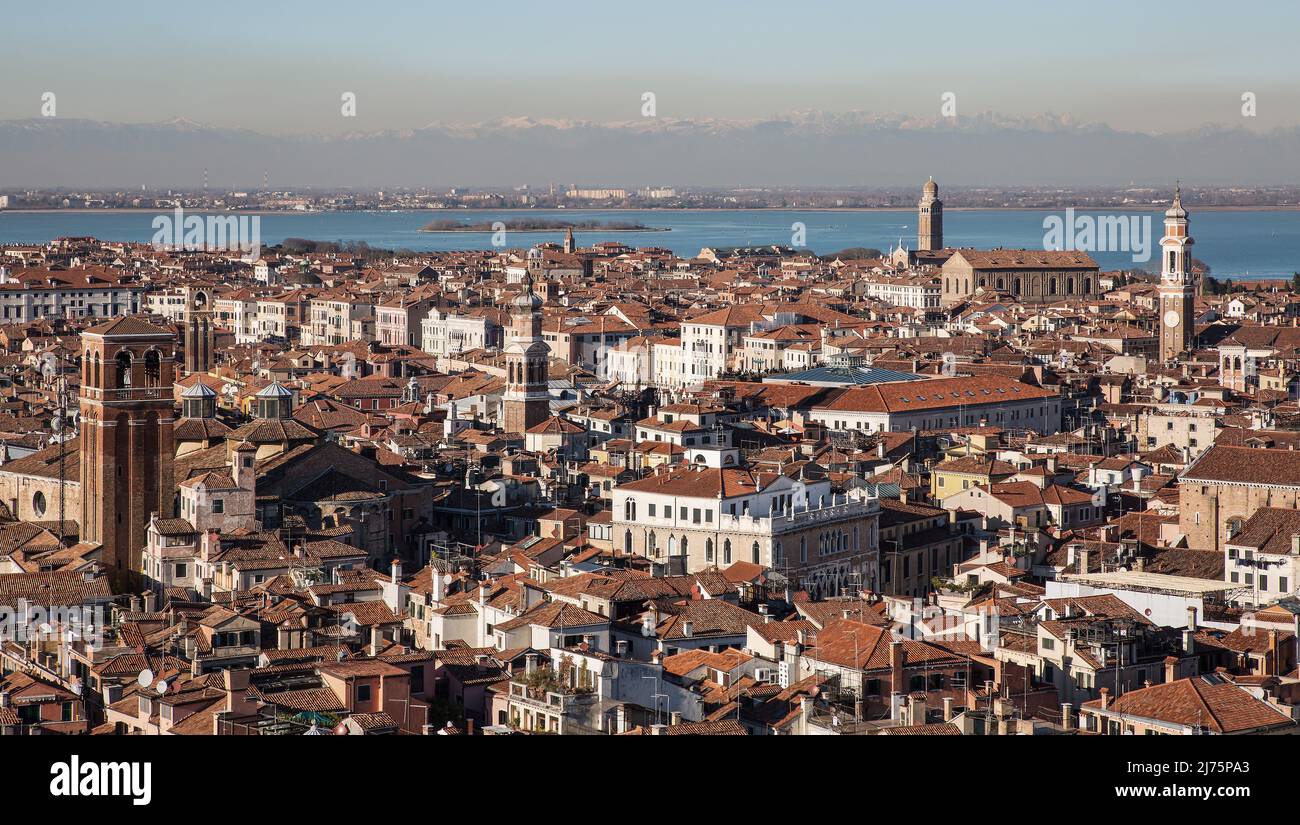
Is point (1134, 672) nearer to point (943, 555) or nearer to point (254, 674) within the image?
point (254, 674)

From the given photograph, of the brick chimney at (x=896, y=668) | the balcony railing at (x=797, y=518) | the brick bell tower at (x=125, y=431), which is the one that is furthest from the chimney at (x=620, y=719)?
the brick bell tower at (x=125, y=431)

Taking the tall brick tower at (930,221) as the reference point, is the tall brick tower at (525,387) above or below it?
below

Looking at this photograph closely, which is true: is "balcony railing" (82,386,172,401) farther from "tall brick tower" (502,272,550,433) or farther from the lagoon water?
the lagoon water

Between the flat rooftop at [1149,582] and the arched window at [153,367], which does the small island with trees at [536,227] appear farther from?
the flat rooftop at [1149,582]
